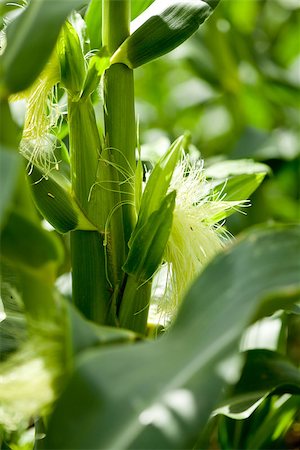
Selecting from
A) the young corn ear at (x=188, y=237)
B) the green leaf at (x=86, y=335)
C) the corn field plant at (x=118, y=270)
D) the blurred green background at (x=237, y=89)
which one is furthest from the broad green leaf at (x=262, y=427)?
the blurred green background at (x=237, y=89)

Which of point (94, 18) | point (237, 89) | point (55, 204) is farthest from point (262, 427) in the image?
point (237, 89)

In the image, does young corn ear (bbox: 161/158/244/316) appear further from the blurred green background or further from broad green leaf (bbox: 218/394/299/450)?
the blurred green background

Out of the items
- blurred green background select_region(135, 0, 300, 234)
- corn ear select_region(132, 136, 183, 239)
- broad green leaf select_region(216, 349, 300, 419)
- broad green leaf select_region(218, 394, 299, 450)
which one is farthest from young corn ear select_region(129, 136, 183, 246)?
blurred green background select_region(135, 0, 300, 234)

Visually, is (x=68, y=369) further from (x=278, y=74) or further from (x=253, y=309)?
(x=278, y=74)

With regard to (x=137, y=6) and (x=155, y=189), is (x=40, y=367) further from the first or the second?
(x=137, y=6)

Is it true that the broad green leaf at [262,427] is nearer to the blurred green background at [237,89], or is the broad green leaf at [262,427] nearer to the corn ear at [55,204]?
the corn ear at [55,204]

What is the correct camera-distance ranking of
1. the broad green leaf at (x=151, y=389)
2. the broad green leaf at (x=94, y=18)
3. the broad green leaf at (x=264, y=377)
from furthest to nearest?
the broad green leaf at (x=94, y=18) < the broad green leaf at (x=264, y=377) < the broad green leaf at (x=151, y=389)
